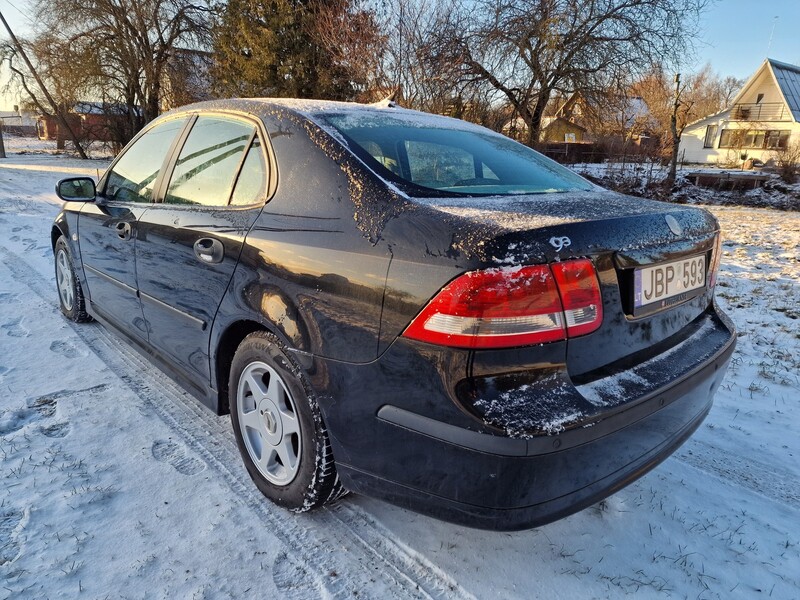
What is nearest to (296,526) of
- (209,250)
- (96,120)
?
(209,250)

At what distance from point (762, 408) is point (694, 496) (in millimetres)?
1247

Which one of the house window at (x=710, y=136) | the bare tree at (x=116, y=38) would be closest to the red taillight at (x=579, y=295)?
the bare tree at (x=116, y=38)

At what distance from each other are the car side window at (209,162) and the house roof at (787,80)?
140 ft

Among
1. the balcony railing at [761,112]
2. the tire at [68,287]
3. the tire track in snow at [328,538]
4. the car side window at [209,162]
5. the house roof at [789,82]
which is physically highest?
the house roof at [789,82]

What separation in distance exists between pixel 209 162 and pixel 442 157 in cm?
115

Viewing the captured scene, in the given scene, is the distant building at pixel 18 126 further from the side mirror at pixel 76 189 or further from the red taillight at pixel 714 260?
the red taillight at pixel 714 260

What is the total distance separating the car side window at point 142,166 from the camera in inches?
117

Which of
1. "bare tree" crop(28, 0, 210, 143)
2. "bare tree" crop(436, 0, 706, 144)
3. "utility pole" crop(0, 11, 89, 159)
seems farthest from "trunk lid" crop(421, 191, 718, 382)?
"utility pole" crop(0, 11, 89, 159)

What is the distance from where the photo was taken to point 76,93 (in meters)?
25.1

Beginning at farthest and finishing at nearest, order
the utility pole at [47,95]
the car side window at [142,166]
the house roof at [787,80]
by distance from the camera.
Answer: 1. the house roof at [787,80]
2. the utility pole at [47,95]
3. the car side window at [142,166]

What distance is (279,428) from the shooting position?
213 centimetres

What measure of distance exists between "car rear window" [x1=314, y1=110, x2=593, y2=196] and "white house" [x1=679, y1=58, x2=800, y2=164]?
38015 mm

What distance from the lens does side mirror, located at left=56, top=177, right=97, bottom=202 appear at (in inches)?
141

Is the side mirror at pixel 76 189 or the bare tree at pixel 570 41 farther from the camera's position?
the bare tree at pixel 570 41
